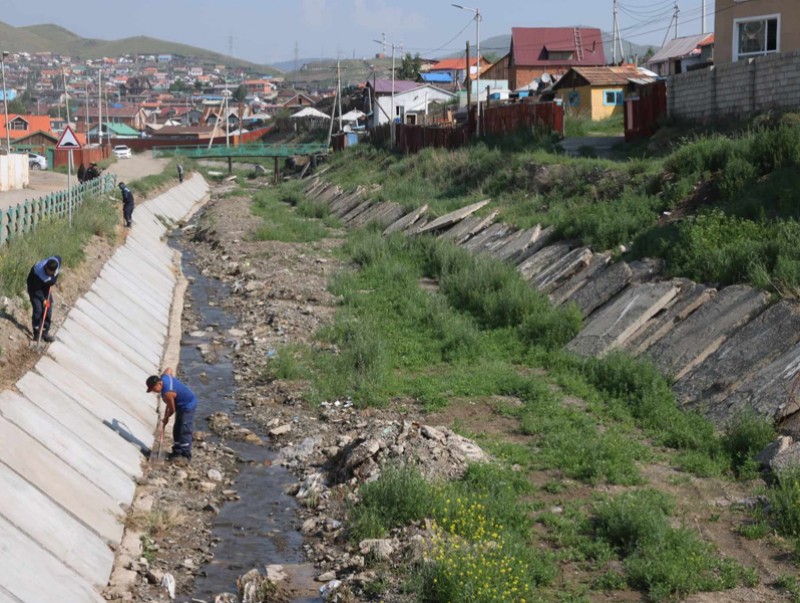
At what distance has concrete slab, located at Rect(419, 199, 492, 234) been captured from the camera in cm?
3094

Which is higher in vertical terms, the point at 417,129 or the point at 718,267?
the point at 417,129

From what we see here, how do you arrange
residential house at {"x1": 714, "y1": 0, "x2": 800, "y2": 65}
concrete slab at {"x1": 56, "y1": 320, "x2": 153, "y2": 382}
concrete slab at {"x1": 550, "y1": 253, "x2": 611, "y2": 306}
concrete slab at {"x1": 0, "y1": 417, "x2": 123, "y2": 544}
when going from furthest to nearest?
residential house at {"x1": 714, "y1": 0, "x2": 800, "y2": 65} < concrete slab at {"x1": 550, "y1": 253, "x2": 611, "y2": 306} < concrete slab at {"x1": 56, "y1": 320, "x2": 153, "y2": 382} < concrete slab at {"x1": 0, "y1": 417, "x2": 123, "y2": 544}

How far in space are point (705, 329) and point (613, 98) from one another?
34.7 meters

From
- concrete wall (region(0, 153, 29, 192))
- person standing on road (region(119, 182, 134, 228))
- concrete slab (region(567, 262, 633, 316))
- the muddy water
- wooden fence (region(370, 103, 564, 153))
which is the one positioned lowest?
the muddy water

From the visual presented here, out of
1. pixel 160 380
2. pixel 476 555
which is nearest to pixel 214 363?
pixel 160 380

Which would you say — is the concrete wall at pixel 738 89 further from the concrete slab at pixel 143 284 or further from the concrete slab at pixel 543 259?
the concrete slab at pixel 143 284

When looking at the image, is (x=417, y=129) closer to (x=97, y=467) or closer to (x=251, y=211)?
(x=251, y=211)

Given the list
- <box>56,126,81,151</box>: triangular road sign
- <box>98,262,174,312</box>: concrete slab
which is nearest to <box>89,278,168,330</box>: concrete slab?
<box>98,262,174,312</box>: concrete slab

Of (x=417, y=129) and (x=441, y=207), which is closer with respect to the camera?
(x=441, y=207)

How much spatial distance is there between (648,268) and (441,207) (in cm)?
1471

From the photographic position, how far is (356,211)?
140 feet

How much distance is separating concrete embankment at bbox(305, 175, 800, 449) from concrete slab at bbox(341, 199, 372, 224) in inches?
696

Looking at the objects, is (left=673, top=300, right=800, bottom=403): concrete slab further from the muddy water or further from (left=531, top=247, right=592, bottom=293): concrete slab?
(left=531, top=247, right=592, bottom=293): concrete slab

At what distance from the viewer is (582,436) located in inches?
551
